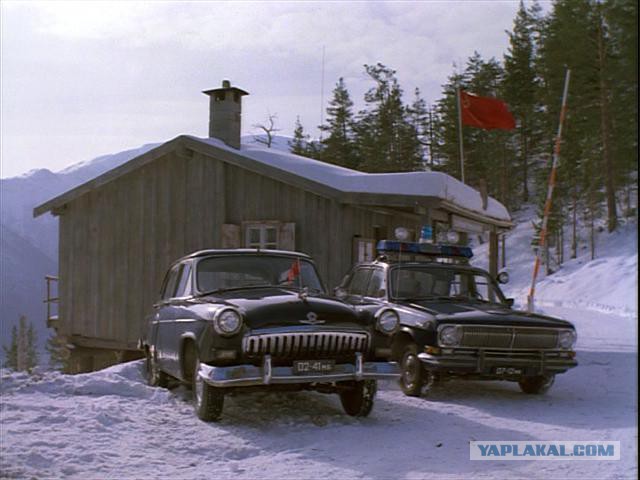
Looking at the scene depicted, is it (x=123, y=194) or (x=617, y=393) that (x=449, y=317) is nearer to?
(x=617, y=393)

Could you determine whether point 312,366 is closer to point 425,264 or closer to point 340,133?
point 425,264

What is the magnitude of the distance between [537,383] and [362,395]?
2926mm

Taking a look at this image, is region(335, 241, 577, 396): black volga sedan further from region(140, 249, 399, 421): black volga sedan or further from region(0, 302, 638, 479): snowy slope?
region(140, 249, 399, 421): black volga sedan

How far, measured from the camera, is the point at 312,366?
22.3ft

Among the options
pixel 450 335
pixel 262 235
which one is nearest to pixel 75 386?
pixel 450 335

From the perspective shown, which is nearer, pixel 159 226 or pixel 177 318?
pixel 177 318

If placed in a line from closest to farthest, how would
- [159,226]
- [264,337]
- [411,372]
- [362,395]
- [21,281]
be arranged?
1. [264,337]
2. [362,395]
3. [411,372]
4. [159,226]
5. [21,281]

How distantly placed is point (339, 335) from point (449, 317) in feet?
6.41

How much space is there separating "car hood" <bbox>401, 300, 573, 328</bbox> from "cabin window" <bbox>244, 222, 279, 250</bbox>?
599cm

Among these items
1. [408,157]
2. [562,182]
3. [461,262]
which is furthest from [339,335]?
[408,157]

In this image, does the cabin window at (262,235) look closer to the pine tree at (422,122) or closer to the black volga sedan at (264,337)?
the black volga sedan at (264,337)

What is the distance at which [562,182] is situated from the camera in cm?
4600

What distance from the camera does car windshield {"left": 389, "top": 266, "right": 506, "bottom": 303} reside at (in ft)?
31.6

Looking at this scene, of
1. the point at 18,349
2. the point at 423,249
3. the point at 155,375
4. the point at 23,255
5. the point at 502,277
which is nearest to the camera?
the point at 155,375
